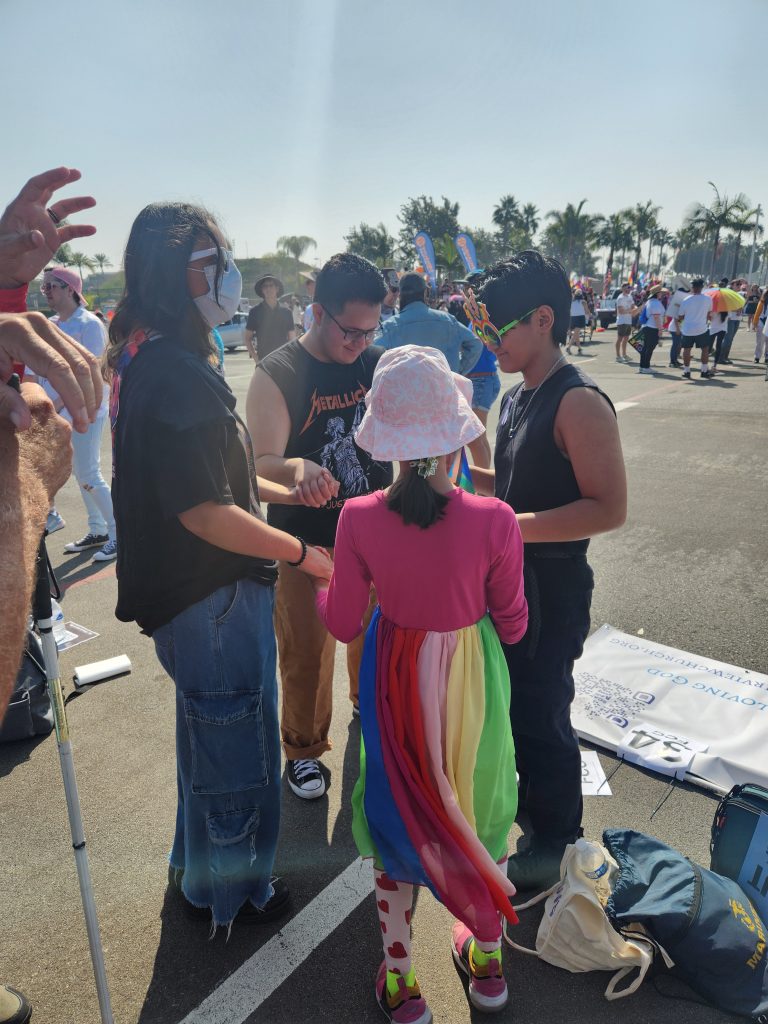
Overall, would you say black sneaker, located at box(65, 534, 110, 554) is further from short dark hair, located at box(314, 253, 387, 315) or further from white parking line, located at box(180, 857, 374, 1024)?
white parking line, located at box(180, 857, 374, 1024)

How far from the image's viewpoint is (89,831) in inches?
101

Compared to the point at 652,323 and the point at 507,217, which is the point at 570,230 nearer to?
the point at 507,217

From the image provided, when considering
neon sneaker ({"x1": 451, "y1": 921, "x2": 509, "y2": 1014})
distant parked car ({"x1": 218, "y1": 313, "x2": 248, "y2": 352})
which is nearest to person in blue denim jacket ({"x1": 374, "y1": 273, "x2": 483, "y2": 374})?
neon sneaker ({"x1": 451, "y1": 921, "x2": 509, "y2": 1014})

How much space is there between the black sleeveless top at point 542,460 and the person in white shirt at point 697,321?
40.1ft

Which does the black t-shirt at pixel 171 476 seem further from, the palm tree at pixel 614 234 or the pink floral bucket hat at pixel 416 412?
the palm tree at pixel 614 234

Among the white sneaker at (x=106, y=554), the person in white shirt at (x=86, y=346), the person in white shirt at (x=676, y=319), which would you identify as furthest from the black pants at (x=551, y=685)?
the person in white shirt at (x=676, y=319)

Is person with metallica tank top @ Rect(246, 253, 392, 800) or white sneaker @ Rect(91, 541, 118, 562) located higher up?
person with metallica tank top @ Rect(246, 253, 392, 800)

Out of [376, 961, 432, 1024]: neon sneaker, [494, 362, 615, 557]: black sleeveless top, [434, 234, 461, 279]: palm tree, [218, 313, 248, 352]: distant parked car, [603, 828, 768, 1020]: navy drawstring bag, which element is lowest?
[376, 961, 432, 1024]: neon sneaker

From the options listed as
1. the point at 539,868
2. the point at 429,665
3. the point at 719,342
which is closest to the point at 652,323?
the point at 719,342

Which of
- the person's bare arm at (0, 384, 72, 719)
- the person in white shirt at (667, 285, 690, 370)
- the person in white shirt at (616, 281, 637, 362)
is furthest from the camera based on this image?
the person in white shirt at (616, 281, 637, 362)

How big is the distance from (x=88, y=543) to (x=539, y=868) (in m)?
4.68

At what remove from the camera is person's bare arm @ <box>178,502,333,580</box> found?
1.63 meters

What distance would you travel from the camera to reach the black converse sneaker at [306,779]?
107 inches

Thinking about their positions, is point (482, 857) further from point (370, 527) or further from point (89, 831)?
point (89, 831)
